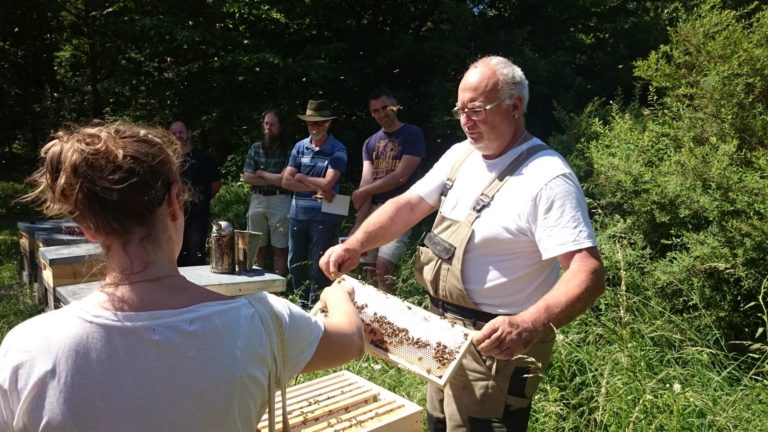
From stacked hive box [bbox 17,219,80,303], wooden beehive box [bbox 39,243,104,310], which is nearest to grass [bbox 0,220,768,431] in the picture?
wooden beehive box [bbox 39,243,104,310]

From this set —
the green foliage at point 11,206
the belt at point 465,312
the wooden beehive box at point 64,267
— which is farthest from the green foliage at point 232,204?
the belt at point 465,312

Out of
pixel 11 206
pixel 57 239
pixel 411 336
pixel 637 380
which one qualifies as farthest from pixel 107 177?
pixel 11 206

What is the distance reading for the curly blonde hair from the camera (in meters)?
1.30

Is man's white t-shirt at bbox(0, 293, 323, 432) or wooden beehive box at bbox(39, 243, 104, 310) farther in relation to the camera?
wooden beehive box at bbox(39, 243, 104, 310)

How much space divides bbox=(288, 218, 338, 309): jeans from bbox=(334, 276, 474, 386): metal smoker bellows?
134 inches

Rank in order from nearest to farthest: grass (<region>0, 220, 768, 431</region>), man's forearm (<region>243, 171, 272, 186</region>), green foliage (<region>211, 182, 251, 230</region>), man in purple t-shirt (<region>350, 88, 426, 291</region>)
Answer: grass (<region>0, 220, 768, 431</region>) < man in purple t-shirt (<region>350, 88, 426, 291</region>) < man's forearm (<region>243, 171, 272, 186</region>) < green foliage (<region>211, 182, 251, 230</region>)

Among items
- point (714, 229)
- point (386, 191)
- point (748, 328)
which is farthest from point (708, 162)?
point (386, 191)

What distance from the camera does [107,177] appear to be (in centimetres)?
130

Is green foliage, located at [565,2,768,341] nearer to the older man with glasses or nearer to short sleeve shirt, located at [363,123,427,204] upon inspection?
short sleeve shirt, located at [363,123,427,204]

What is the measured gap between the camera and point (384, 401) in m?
2.82

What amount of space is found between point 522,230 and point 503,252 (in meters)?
0.13

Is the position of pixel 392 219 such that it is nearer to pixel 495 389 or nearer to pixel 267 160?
pixel 495 389

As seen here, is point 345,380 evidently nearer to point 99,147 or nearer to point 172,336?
point 172,336

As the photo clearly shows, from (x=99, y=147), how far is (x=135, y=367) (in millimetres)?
479
